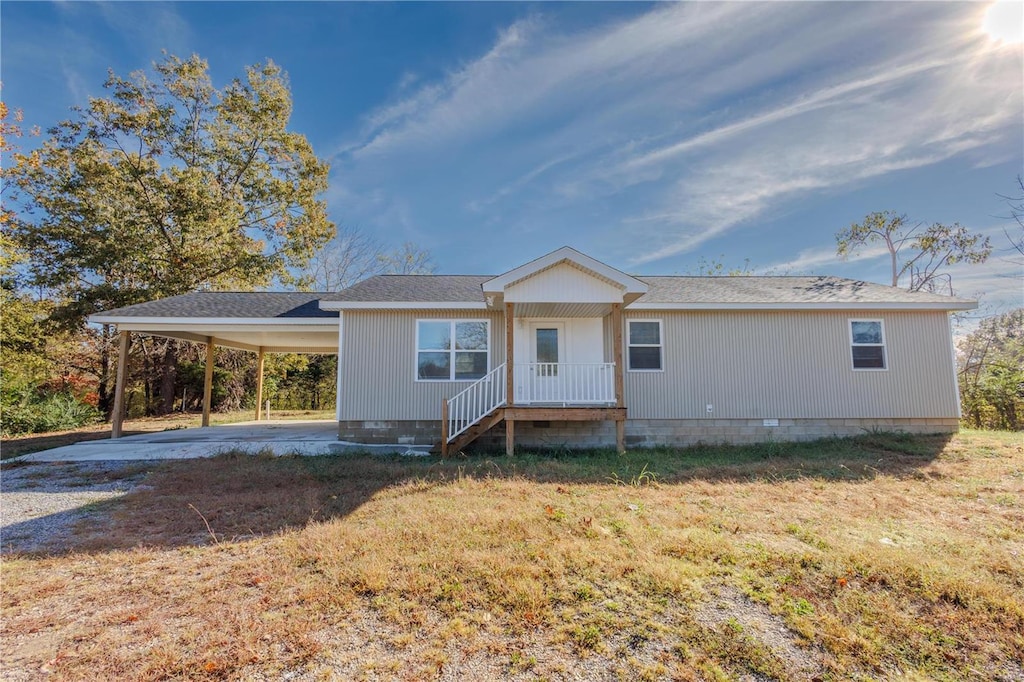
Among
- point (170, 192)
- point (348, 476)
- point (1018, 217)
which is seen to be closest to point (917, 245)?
point (1018, 217)

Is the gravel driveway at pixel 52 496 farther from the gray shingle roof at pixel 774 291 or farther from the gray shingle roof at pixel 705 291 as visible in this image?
the gray shingle roof at pixel 774 291

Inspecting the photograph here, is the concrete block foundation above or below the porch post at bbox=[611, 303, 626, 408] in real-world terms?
below

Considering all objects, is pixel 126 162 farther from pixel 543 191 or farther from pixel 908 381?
pixel 908 381

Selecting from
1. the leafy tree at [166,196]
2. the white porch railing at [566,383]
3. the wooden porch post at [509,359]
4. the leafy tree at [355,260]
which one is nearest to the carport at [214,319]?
the wooden porch post at [509,359]

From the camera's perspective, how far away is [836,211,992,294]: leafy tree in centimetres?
1808

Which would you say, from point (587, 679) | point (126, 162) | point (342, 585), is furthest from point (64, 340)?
point (587, 679)

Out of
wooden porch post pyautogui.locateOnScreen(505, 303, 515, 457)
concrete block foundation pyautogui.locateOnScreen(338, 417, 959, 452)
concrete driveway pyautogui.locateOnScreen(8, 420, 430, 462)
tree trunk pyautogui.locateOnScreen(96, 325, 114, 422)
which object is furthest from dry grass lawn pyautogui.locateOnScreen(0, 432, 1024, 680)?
tree trunk pyautogui.locateOnScreen(96, 325, 114, 422)

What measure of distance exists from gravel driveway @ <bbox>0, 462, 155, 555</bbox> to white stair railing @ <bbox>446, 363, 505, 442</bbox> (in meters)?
5.04

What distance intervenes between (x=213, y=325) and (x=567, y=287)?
25.6ft

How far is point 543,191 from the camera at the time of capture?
1703 centimetres

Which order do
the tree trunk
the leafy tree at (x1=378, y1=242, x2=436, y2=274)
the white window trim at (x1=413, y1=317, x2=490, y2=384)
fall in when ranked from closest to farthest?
the white window trim at (x1=413, y1=317, x2=490, y2=384), the tree trunk, the leafy tree at (x1=378, y1=242, x2=436, y2=274)

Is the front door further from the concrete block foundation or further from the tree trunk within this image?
the tree trunk

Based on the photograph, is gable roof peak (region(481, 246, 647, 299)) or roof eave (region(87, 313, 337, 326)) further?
roof eave (region(87, 313, 337, 326))

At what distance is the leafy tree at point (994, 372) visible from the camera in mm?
13352
